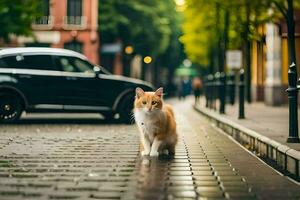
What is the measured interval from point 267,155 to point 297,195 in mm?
3763

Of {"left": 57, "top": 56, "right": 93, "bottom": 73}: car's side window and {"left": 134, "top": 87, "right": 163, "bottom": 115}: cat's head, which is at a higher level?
{"left": 57, "top": 56, "right": 93, "bottom": 73}: car's side window

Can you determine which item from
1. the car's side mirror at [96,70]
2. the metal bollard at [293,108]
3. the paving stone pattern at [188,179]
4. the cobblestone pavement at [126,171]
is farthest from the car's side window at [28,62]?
the metal bollard at [293,108]

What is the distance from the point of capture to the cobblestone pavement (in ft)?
19.8

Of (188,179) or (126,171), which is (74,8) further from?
(188,179)

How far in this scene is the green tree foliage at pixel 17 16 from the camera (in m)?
30.2

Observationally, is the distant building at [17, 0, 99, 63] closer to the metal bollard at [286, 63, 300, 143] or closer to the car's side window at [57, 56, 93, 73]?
the car's side window at [57, 56, 93, 73]

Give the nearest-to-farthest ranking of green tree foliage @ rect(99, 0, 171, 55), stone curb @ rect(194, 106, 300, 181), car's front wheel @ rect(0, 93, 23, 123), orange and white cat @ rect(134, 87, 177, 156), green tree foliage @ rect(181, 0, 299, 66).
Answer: stone curb @ rect(194, 106, 300, 181)
orange and white cat @ rect(134, 87, 177, 156)
car's front wheel @ rect(0, 93, 23, 123)
green tree foliage @ rect(181, 0, 299, 66)
green tree foliage @ rect(99, 0, 171, 55)

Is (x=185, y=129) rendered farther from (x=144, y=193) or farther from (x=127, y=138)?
(x=144, y=193)

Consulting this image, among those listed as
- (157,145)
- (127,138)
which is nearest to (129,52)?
(127,138)

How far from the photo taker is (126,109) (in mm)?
16906

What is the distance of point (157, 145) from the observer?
8.50m

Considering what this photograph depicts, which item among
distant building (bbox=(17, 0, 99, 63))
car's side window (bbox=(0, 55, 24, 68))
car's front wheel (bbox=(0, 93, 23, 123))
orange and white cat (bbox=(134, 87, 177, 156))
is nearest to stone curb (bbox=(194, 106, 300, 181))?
orange and white cat (bbox=(134, 87, 177, 156))

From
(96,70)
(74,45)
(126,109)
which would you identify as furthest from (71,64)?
(74,45)

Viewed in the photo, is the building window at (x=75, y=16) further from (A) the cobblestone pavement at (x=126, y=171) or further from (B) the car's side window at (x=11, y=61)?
(A) the cobblestone pavement at (x=126, y=171)
